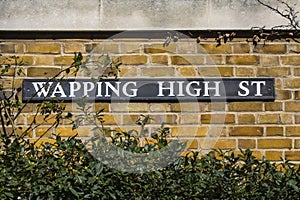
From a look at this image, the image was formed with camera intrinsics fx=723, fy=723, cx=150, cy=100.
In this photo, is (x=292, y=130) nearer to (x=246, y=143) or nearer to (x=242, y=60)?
(x=246, y=143)

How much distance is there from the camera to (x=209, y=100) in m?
5.40

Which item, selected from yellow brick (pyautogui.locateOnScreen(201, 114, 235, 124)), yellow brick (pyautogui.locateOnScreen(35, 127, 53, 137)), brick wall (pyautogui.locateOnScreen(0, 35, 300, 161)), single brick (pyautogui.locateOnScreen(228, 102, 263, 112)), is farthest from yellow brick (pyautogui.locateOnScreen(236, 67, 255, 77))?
yellow brick (pyautogui.locateOnScreen(35, 127, 53, 137))

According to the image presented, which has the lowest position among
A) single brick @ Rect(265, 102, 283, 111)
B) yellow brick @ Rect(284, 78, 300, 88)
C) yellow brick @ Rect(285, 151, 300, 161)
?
yellow brick @ Rect(285, 151, 300, 161)

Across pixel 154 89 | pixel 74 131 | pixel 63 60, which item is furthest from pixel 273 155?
pixel 63 60

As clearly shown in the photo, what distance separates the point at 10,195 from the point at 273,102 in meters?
2.37

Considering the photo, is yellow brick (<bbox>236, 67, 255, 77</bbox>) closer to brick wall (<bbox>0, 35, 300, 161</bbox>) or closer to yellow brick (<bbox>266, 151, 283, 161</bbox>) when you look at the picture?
A: brick wall (<bbox>0, 35, 300, 161</bbox>)

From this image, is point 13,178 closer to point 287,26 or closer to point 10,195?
point 10,195

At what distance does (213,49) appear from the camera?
5.46 meters

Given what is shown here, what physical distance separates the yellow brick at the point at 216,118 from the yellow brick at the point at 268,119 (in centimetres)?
21

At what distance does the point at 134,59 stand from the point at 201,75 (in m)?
0.52

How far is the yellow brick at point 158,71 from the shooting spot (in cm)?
542

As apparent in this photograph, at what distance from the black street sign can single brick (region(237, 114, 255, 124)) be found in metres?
0.12

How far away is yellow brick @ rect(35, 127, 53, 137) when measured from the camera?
17.8ft

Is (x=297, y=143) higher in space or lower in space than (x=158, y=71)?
lower
